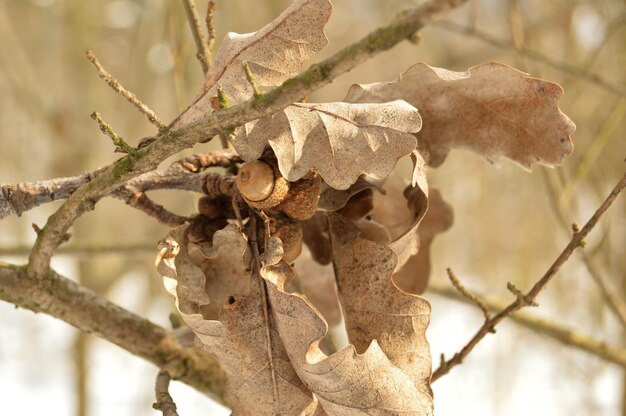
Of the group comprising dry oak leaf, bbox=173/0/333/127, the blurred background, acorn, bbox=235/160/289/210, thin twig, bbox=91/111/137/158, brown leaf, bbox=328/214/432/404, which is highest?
the blurred background

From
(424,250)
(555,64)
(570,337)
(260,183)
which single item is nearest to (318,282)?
(424,250)

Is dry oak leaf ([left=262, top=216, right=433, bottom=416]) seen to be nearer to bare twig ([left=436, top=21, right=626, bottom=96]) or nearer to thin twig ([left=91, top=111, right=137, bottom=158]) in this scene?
thin twig ([left=91, top=111, right=137, bottom=158])

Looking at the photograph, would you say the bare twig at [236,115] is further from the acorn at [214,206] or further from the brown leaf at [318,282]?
the brown leaf at [318,282]

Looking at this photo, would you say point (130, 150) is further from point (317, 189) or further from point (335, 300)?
point (335, 300)

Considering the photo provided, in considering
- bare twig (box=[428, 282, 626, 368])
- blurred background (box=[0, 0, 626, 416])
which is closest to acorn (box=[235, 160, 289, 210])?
bare twig (box=[428, 282, 626, 368])

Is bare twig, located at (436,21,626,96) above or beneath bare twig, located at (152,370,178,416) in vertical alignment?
above
